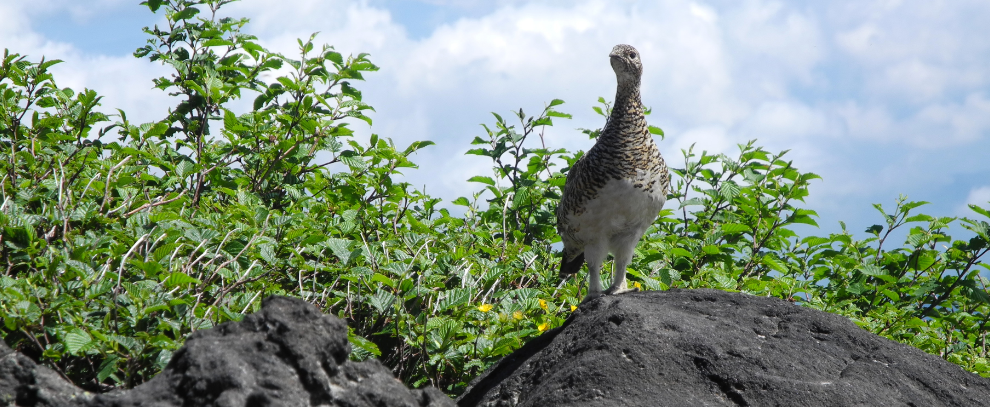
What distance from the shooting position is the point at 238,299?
437cm

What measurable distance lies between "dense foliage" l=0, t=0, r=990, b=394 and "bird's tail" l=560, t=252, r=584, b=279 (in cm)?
12

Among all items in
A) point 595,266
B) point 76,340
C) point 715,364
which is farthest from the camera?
point 595,266

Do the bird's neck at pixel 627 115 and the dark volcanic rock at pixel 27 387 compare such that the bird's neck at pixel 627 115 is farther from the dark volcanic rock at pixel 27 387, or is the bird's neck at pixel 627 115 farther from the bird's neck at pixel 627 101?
the dark volcanic rock at pixel 27 387

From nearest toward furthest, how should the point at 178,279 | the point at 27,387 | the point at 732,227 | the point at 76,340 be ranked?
the point at 27,387
the point at 76,340
the point at 178,279
the point at 732,227

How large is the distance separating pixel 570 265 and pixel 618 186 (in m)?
1.29

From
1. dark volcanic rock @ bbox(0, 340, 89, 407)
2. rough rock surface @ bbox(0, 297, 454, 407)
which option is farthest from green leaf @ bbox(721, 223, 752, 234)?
dark volcanic rock @ bbox(0, 340, 89, 407)

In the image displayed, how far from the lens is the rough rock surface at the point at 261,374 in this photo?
106 inches

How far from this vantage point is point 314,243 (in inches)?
206

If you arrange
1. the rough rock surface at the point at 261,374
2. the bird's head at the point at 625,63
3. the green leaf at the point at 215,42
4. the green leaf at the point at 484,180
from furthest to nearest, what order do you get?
the green leaf at the point at 484,180 → the green leaf at the point at 215,42 → the bird's head at the point at 625,63 → the rough rock surface at the point at 261,374

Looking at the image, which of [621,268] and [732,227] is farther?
[732,227]

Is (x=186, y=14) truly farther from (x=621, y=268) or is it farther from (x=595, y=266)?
(x=621, y=268)

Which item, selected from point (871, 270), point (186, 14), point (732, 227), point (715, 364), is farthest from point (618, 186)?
point (186, 14)

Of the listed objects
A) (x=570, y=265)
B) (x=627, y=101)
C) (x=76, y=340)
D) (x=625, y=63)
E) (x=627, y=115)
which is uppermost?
(x=625, y=63)

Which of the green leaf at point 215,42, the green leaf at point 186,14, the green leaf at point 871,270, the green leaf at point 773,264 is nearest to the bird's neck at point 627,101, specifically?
the green leaf at point 773,264
